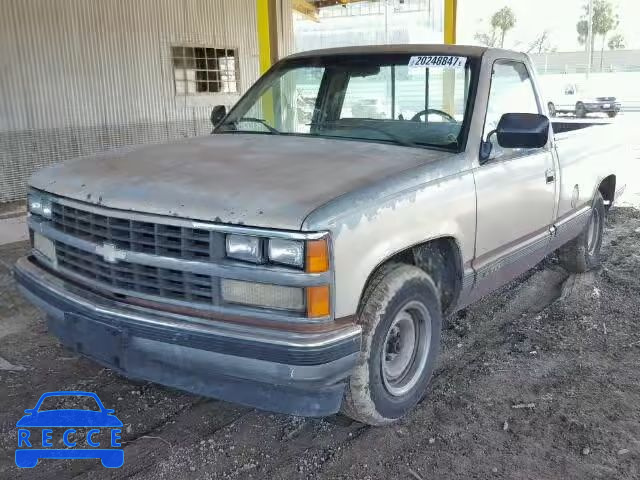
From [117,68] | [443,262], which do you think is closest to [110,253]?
[443,262]

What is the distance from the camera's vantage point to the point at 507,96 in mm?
4133

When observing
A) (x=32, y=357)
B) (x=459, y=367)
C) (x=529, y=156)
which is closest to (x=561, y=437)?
(x=459, y=367)

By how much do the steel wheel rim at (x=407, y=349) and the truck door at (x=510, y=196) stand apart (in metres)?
0.56

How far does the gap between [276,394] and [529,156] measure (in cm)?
245

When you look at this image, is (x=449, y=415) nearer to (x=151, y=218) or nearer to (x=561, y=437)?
(x=561, y=437)

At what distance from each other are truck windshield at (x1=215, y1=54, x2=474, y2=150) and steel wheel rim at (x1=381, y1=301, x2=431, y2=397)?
100cm

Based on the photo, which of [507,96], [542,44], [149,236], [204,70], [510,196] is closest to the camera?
[149,236]

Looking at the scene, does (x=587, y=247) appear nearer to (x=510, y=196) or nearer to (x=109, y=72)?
(x=510, y=196)

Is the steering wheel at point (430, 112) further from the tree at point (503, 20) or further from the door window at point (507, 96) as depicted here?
the tree at point (503, 20)

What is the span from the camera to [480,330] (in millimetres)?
4520

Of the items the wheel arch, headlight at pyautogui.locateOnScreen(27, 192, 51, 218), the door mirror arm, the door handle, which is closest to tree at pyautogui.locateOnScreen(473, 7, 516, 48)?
the door handle

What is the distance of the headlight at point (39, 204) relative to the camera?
3236 millimetres

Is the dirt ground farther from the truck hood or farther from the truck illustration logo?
the truck hood

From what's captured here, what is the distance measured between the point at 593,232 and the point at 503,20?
56679 millimetres
